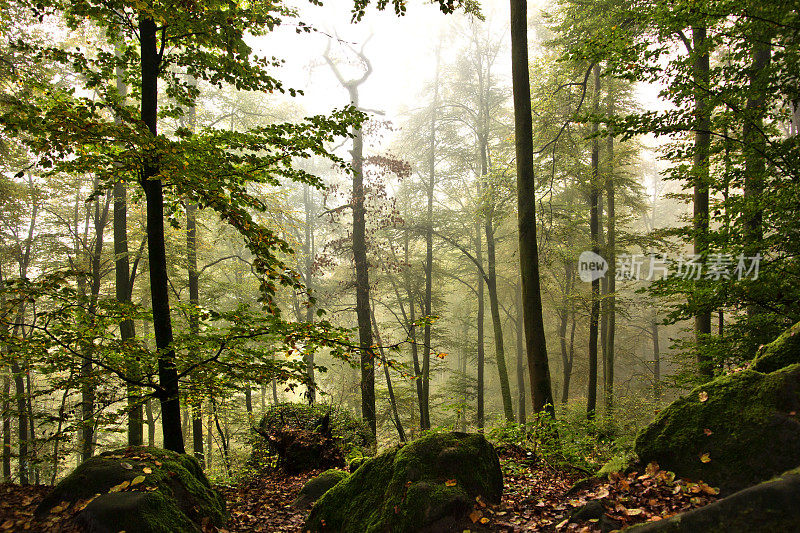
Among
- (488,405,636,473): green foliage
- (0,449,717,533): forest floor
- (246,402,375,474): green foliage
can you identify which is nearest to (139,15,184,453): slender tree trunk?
(0,449,717,533): forest floor

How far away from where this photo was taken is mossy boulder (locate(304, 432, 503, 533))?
325 centimetres

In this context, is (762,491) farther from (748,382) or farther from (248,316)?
→ (248,316)

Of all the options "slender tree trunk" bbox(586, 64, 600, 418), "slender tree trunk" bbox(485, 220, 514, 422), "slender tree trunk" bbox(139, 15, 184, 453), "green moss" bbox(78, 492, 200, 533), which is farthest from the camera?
"slender tree trunk" bbox(485, 220, 514, 422)

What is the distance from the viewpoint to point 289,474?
7.79 metres

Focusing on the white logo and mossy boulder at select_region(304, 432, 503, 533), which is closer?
mossy boulder at select_region(304, 432, 503, 533)

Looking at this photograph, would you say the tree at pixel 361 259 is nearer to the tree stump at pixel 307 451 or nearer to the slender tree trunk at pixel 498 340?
the tree stump at pixel 307 451

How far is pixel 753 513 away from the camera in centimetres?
198

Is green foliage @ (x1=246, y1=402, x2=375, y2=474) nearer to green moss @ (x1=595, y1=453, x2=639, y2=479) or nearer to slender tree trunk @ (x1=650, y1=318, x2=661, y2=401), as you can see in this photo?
green moss @ (x1=595, y1=453, x2=639, y2=479)

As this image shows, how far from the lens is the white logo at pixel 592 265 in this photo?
42.1 feet

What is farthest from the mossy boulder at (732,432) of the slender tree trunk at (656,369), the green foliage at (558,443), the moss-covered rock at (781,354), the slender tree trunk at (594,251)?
the slender tree trunk at (594,251)

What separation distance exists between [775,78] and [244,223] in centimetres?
666

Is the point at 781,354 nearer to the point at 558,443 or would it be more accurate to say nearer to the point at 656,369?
the point at 558,443

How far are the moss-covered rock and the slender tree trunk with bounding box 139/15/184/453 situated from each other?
617 centimetres

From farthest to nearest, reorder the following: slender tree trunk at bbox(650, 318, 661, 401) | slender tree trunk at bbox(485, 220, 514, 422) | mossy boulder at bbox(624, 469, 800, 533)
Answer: slender tree trunk at bbox(485, 220, 514, 422) < slender tree trunk at bbox(650, 318, 661, 401) < mossy boulder at bbox(624, 469, 800, 533)
